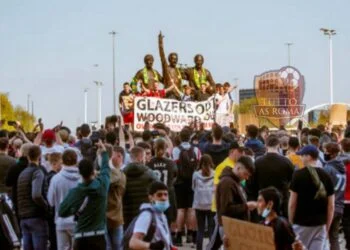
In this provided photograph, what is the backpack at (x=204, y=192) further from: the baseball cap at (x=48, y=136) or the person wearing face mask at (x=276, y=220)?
the person wearing face mask at (x=276, y=220)

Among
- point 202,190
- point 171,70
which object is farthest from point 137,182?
point 171,70

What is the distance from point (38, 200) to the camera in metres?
13.2

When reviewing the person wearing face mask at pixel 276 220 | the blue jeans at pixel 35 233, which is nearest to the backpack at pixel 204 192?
the blue jeans at pixel 35 233

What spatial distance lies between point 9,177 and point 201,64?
1751cm

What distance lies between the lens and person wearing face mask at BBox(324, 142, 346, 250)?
1436 centimetres

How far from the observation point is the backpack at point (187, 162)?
17.4m

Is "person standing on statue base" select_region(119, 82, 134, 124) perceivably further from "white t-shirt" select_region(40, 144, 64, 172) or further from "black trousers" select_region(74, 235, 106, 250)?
"black trousers" select_region(74, 235, 106, 250)

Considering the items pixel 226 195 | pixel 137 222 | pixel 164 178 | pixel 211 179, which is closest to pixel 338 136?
pixel 211 179

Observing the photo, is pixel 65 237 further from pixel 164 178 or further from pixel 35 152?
pixel 164 178

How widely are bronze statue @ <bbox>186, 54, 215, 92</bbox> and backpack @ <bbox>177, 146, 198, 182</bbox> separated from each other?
13.4 m

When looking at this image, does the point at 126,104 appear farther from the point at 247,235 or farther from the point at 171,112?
the point at 247,235

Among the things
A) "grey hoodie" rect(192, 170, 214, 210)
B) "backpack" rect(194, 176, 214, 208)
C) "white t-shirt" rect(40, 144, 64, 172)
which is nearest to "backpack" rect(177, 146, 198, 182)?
"grey hoodie" rect(192, 170, 214, 210)

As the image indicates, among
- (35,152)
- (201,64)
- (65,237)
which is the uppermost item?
(201,64)

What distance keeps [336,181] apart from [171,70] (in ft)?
53.6
